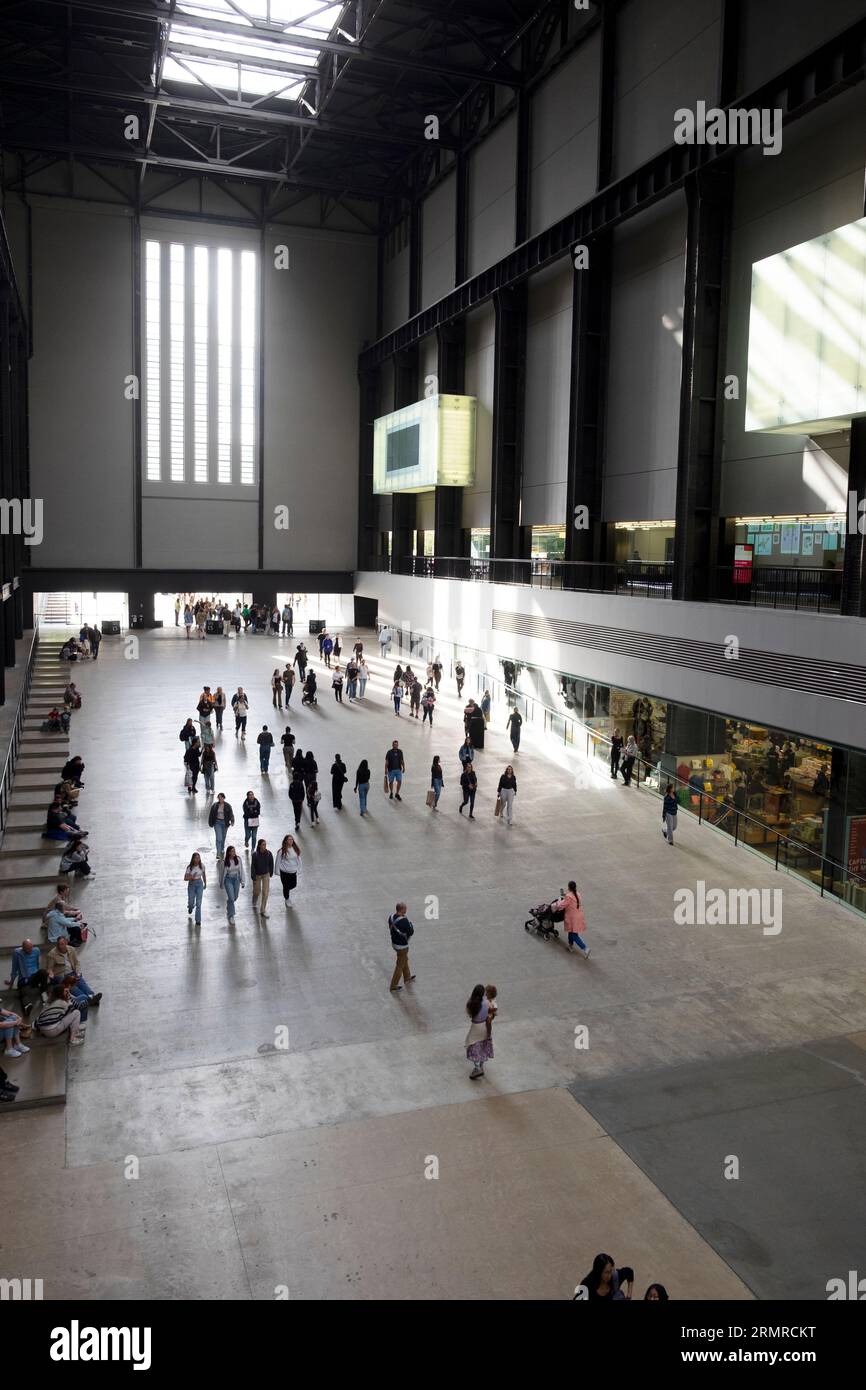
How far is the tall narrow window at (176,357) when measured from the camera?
46688 mm

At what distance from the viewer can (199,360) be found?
47.6 metres

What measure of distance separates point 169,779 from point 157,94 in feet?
88.0

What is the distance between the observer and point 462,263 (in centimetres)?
3909

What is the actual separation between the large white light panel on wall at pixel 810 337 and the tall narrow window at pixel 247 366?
34.6 meters

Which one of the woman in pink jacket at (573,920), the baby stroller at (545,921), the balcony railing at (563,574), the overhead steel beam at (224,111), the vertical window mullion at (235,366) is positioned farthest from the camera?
the vertical window mullion at (235,366)

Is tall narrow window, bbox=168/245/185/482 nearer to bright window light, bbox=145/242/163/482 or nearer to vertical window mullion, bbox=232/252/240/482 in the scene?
bright window light, bbox=145/242/163/482

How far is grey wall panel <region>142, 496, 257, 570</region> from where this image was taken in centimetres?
4803

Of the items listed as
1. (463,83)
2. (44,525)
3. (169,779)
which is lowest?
(169,779)

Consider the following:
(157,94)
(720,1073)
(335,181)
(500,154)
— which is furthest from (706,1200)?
(335,181)

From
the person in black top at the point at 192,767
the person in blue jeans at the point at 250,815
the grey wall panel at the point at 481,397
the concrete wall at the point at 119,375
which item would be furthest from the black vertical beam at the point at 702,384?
the concrete wall at the point at 119,375

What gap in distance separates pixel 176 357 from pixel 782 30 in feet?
110

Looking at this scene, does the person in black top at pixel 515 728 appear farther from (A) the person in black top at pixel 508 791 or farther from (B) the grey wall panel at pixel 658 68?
(B) the grey wall panel at pixel 658 68
